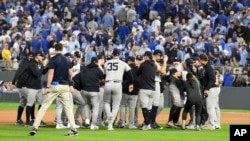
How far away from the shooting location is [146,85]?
2250 centimetres

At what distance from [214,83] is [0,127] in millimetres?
6025

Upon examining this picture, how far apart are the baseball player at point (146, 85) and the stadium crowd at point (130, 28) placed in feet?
37.1

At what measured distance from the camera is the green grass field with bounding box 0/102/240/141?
1895 cm

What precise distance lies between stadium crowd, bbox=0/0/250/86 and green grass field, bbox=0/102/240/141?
1223cm

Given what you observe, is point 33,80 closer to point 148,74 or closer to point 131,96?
point 131,96

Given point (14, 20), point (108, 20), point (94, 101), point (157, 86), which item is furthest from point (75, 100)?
point (14, 20)

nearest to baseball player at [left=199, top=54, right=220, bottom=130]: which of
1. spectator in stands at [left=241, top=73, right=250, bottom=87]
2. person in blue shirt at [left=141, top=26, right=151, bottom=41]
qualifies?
spectator in stands at [left=241, top=73, right=250, bottom=87]

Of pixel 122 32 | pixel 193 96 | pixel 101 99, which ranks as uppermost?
pixel 122 32

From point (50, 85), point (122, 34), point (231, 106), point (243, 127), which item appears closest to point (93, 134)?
point (50, 85)

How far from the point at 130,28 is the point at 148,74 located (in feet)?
58.3

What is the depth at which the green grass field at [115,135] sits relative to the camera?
19.0m

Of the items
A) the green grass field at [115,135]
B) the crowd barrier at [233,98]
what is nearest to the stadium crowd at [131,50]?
the crowd barrier at [233,98]

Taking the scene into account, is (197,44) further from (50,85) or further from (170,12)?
(50,85)

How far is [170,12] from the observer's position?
41.3 metres
